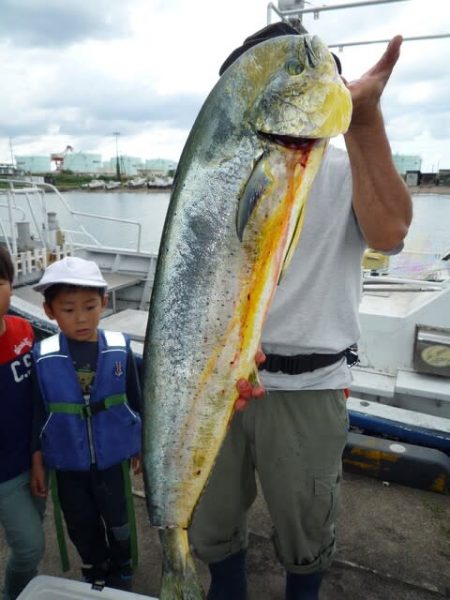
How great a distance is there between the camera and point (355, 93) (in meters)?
1.46

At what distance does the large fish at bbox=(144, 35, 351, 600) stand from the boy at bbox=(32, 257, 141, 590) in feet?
2.93

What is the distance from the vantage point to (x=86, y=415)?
2467mm

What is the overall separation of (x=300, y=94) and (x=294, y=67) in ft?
0.29

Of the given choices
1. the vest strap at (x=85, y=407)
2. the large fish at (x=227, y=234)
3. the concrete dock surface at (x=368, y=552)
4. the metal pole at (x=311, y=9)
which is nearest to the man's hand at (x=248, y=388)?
the large fish at (x=227, y=234)

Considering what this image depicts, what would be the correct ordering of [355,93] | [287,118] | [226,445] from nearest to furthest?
[287,118]
[355,93]
[226,445]

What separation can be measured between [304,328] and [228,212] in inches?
30.2

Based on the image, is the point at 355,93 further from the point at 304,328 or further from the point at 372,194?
the point at 304,328

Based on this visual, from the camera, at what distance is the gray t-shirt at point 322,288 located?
1946 mm

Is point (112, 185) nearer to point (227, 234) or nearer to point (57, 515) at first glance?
point (57, 515)

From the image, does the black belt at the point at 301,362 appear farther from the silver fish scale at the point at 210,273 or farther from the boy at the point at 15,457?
the boy at the point at 15,457

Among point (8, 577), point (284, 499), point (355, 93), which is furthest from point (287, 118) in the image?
point (8, 577)

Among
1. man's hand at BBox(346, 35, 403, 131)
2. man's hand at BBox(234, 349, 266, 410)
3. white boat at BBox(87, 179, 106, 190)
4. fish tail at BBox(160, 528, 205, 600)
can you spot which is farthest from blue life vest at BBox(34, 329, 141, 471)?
white boat at BBox(87, 179, 106, 190)

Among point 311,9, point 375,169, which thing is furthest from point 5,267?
point 311,9

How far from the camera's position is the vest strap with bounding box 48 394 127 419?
2.44 m
